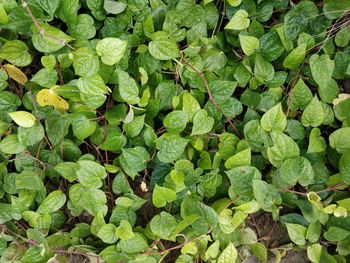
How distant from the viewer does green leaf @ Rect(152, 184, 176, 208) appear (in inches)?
45.0

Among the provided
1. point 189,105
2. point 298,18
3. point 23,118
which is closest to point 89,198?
point 23,118

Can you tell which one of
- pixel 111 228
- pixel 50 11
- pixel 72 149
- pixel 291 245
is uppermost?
pixel 50 11

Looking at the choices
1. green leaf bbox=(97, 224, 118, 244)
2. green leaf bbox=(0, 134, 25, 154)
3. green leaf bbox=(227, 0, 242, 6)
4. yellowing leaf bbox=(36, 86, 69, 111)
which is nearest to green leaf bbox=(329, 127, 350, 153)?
green leaf bbox=(227, 0, 242, 6)

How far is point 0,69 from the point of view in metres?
1.20

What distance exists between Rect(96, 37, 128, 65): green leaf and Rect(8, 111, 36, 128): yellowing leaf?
0.89 feet

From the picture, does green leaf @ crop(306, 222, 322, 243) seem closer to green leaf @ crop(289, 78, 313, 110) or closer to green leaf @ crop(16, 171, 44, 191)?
green leaf @ crop(289, 78, 313, 110)

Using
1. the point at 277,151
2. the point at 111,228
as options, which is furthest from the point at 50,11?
the point at 277,151

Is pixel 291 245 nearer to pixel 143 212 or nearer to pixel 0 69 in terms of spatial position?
pixel 143 212

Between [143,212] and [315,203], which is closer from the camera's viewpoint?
[315,203]

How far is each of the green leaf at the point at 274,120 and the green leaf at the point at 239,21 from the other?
0.28m

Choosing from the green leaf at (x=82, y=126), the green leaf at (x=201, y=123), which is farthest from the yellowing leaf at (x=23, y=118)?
the green leaf at (x=201, y=123)

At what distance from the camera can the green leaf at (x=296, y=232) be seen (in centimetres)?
120

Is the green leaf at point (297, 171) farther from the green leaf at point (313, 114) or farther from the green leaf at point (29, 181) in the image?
the green leaf at point (29, 181)

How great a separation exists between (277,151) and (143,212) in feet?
1.55
